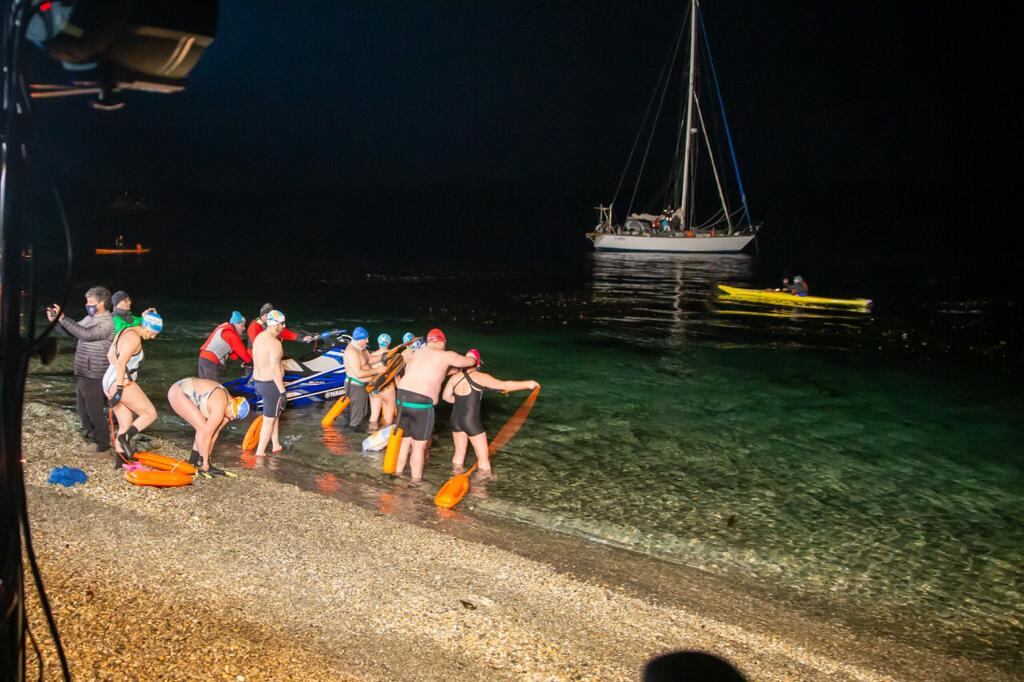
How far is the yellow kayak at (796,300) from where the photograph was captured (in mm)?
34375

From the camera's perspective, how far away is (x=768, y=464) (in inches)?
468

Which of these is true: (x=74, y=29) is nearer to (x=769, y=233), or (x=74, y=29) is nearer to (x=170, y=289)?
(x=170, y=289)

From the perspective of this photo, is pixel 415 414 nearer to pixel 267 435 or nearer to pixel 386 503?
pixel 386 503

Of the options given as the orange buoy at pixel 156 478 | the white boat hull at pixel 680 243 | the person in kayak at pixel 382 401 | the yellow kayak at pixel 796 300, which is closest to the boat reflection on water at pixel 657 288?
the white boat hull at pixel 680 243

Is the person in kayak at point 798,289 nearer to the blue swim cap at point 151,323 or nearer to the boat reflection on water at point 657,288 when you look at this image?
the boat reflection on water at point 657,288

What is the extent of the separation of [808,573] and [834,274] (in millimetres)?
61244

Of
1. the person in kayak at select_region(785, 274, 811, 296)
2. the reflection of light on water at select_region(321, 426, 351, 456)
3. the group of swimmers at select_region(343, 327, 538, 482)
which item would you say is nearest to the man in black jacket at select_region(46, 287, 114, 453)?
the reflection of light on water at select_region(321, 426, 351, 456)

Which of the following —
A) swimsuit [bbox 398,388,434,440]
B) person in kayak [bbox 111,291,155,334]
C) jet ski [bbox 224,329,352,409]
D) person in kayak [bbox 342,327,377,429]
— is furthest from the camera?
jet ski [bbox 224,329,352,409]

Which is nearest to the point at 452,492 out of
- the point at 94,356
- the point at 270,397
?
the point at 270,397

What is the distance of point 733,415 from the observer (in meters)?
15.1

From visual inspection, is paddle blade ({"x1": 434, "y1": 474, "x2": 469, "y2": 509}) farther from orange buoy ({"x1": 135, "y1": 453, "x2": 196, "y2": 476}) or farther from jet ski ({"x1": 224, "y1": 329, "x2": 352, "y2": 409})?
jet ski ({"x1": 224, "y1": 329, "x2": 352, "y2": 409})

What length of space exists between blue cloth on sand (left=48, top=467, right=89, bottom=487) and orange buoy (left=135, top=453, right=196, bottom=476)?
0.70 m

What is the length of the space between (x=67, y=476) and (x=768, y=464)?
31.6 feet

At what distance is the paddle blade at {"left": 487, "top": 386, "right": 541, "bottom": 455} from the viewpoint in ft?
39.5
